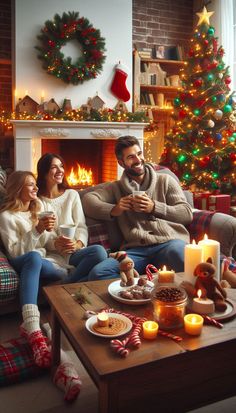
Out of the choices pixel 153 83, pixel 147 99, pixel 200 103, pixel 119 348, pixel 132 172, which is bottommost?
pixel 119 348

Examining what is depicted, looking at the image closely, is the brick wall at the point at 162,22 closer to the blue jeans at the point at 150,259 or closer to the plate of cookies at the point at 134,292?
the blue jeans at the point at 150,259

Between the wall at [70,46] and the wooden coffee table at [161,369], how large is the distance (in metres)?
3.84

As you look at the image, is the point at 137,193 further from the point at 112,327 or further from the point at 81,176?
the point at 81,176

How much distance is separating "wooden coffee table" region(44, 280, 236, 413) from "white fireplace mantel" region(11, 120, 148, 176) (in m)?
3.46

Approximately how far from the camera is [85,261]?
2.21m

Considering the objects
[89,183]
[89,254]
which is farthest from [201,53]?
[89,254]

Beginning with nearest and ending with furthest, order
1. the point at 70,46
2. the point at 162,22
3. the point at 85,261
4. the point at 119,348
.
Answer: the point at 119,348 → the point at 85,261 → the point at 70,46 → the point at 162,22

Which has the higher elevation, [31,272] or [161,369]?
[31,272]

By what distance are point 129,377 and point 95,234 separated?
1466mm

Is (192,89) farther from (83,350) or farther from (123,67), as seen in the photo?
(83,350)

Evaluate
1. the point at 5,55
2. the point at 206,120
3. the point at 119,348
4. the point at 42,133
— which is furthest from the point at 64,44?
the point at 119,348

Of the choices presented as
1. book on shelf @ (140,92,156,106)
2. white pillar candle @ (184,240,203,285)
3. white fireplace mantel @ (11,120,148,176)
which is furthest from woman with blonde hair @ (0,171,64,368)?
book on shelf @ (140,92,156,106)

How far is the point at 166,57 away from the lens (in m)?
5.69

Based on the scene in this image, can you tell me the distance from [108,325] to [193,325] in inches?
10.4
